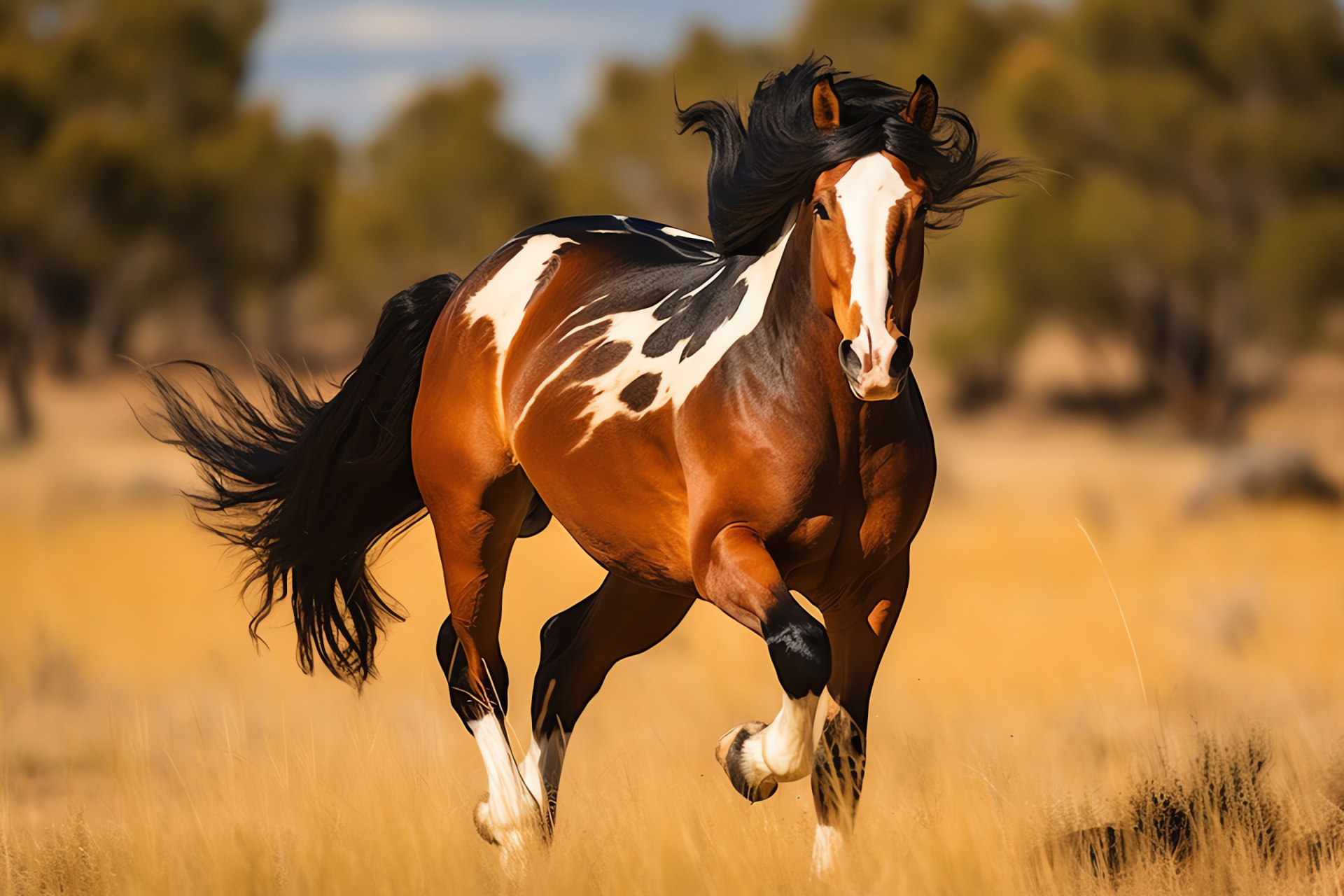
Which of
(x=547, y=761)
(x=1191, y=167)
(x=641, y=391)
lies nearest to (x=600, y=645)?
(x=547, y=761)

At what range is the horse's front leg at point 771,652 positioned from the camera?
3.00 m

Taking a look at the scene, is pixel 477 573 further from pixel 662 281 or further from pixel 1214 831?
pixel 1214 831

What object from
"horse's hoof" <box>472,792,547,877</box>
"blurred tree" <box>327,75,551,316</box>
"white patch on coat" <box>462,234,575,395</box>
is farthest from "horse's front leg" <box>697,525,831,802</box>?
"blurred tree" <box>327,75,551,316</box>

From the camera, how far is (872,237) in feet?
9.72

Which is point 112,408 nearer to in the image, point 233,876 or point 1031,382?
point 1031,382

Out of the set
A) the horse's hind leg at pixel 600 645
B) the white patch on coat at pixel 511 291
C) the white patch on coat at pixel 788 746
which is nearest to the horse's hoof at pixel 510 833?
the horse's hind leg at pixel 600 645

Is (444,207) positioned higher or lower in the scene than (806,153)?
higher

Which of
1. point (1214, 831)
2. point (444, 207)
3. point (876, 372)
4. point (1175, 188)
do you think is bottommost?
point (1214, 831)

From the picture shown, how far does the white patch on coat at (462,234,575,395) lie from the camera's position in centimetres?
447

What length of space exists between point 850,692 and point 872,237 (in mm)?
1241

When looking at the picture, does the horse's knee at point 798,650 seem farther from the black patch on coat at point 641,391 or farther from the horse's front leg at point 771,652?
the black patch on coat at point 641,391

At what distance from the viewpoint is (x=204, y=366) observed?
487 cm

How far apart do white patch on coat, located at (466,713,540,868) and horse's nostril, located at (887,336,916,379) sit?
5.97 ft

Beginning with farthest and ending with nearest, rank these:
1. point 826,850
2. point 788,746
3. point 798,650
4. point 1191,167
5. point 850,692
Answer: point 1191,167
point 850,692
point 826,850
point 788,746
point 798,650
